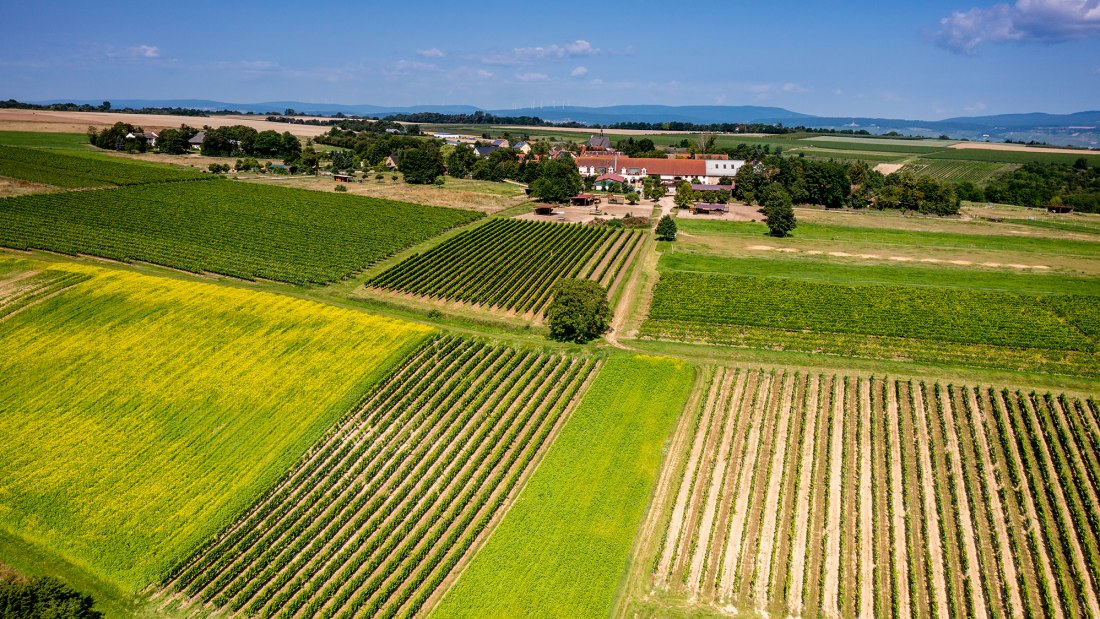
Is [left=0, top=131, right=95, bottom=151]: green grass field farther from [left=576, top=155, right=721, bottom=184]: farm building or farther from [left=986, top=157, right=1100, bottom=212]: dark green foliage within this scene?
[left=986, top=157, right=1100, bottom=212]: dark green foliage

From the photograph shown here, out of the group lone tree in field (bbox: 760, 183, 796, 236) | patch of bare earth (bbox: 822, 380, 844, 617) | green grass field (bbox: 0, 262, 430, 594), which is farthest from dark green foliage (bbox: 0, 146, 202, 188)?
patch of bare earth (bbox: 822, 380, 844, 617)

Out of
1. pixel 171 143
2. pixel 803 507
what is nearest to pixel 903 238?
pixel 803 507

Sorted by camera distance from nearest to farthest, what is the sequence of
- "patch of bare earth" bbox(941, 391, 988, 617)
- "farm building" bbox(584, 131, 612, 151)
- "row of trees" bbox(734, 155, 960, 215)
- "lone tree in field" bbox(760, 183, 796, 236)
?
"patch of bare earth" bbox(941, 391, 988, 617)
"lone tree in field" bbox(760, 183, 796, 236)
"row of trees" bbox(734, 155, 960, 215)
"farm building" bbox(584, 131, 612, 151)

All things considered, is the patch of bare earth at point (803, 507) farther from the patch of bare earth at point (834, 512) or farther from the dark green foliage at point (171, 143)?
the dark green foliage at point (171, 143)

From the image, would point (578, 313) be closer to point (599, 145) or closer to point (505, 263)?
point (505, 263)

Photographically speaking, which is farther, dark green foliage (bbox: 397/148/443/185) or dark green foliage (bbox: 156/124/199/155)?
dark green foliage (bbox: 156/124/199/155)

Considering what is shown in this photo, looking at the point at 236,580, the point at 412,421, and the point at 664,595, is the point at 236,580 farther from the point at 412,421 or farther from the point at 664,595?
the point at 664,595

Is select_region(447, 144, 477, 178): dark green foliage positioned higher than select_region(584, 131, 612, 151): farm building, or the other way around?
select_region(584, 131, 612, 151): farm building

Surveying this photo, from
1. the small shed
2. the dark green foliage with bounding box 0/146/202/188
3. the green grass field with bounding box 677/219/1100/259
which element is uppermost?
the dark green foliage with bounding box 0/146/202/188

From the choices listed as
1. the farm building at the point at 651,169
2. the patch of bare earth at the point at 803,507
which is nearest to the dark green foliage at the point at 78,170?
the farm building at the point at 651,169
